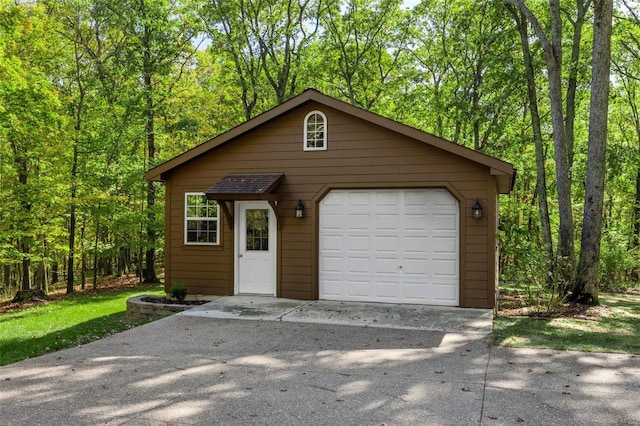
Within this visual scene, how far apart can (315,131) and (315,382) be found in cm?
578

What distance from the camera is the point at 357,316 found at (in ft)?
26.0

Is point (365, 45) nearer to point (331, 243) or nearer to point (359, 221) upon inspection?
point (359, 221)

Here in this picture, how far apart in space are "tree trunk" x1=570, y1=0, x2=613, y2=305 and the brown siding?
7.03ft

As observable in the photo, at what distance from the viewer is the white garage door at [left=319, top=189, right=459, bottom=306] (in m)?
8.76

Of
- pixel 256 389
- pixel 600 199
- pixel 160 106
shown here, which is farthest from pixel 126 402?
pixel 160 106

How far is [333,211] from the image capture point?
941 centimetres

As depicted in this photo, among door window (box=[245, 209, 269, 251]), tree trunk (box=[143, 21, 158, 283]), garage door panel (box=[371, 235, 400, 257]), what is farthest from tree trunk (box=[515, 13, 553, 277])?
tree trunk (box=[143, 21, 158, 283])

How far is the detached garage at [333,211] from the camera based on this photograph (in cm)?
855

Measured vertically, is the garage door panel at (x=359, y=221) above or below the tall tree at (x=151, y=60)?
below

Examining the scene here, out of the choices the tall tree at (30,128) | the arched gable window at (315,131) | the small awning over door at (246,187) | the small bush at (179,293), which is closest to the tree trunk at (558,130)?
the arched gable window at (315,131)

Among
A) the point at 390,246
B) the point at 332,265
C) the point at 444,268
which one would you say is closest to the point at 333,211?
the point at 332,265

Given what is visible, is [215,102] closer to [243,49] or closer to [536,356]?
[243,49]

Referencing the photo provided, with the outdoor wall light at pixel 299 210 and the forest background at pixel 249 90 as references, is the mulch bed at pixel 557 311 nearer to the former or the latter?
the forest background at pixel 249 90

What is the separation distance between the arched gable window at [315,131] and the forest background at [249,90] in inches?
173
